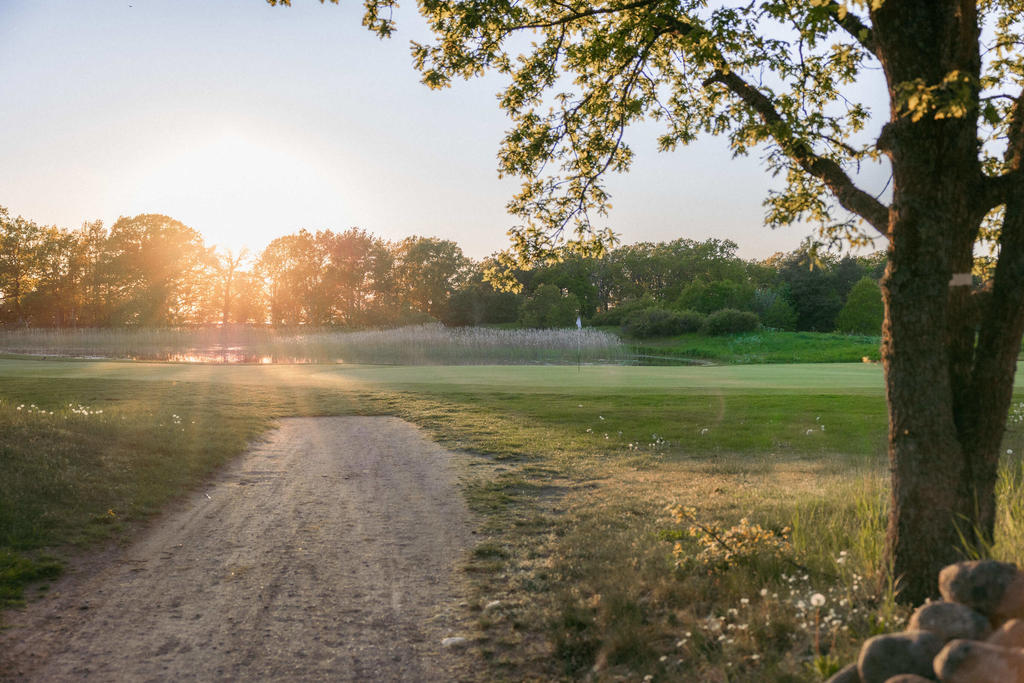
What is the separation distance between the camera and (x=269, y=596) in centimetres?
527

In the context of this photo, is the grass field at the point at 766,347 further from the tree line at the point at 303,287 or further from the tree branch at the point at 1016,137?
the tree branch at the point at 1016,137

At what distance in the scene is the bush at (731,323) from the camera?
5269cm

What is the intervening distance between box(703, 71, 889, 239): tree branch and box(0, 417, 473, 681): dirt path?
398 centimetres

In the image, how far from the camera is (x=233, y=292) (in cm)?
7038

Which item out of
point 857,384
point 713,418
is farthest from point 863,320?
point 713,418

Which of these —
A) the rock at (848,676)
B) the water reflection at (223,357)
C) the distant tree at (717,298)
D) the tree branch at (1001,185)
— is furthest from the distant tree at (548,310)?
the rock at (848,676)

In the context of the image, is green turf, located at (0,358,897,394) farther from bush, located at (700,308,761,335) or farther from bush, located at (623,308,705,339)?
bush, located at (623,308,705,339)

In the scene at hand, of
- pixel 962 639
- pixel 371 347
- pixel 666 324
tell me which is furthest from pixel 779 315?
pixel 962 639

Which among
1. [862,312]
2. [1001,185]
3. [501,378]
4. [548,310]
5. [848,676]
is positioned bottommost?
[501,378]

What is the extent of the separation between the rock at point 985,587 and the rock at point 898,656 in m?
0.43

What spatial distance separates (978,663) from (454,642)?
2.92m

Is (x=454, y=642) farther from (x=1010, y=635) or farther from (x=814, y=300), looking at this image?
(x=814, y=300)

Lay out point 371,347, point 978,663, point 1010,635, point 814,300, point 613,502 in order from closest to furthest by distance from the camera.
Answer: point 978,663 → point 1010,635 → point 613,502 → point 371,347 → point 814,300

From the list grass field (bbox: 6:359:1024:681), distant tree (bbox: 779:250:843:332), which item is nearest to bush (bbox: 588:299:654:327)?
distant tree (bbox: 779:250:843:332)
